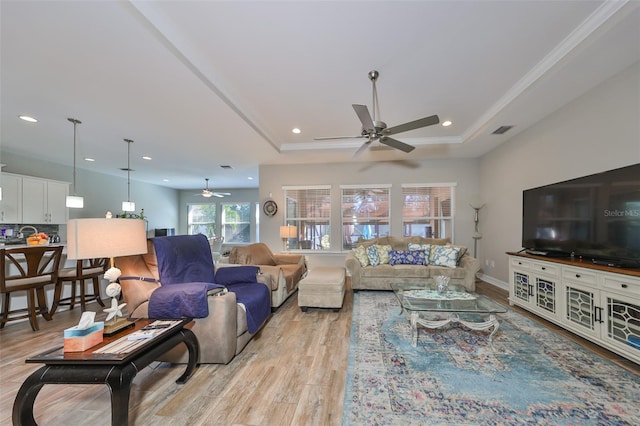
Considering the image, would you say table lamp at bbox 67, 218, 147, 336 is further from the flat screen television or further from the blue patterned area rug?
the flat screen television

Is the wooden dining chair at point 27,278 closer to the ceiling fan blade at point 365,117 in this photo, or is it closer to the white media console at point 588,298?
the ceiling fan blade at point 365,117

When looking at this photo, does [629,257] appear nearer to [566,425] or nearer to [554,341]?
[554,341]

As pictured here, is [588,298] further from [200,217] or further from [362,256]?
[200,217]

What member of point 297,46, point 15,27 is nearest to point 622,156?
point 297,46

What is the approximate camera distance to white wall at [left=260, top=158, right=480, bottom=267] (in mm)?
5738

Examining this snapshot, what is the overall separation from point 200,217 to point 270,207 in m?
5.36

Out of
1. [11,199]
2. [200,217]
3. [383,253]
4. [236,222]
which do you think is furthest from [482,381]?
[200,217]

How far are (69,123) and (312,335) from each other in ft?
14.6

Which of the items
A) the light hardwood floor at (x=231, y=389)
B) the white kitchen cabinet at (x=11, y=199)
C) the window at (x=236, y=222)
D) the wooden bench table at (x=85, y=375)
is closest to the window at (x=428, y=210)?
the light hardwood floor at (x=231, y=389)

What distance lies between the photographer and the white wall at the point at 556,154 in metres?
2.58

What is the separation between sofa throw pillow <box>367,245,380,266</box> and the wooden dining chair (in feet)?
14.9

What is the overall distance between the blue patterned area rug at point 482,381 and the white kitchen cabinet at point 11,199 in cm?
645

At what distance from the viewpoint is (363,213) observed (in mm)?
6105

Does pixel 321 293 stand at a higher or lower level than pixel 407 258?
lower
